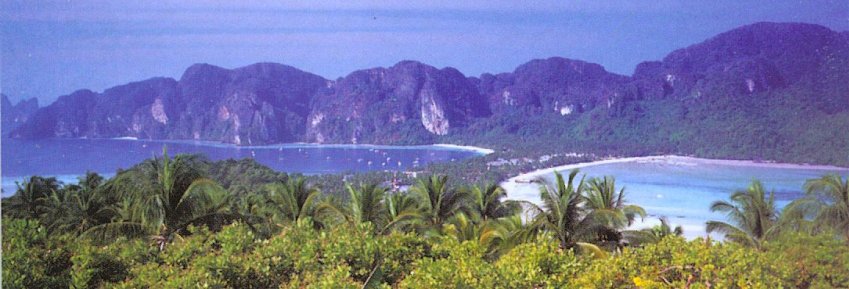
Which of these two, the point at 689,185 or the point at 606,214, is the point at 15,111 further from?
the point at 689,185

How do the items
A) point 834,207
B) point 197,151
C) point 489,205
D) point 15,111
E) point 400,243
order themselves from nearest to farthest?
point 400,243
point 834,207
point 489,205
point 15,111
point 197,151

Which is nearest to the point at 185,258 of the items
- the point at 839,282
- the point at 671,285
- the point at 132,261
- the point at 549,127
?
the point at 132,261

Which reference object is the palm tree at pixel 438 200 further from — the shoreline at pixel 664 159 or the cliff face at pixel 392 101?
the cliff face at pixel 392 101

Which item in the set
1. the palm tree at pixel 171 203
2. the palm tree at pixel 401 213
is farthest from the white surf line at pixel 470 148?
the palm tree at pixel 171 203

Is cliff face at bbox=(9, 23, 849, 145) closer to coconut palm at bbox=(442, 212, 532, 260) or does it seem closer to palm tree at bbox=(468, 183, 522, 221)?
palm tree at bbox=(468, 183, 522, 221)

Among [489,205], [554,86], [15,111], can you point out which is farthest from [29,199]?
[554,86]

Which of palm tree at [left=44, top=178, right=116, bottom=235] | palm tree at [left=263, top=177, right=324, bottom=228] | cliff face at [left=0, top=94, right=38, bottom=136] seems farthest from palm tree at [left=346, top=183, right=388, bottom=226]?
cliff face at [left=0, top=94, right=38, bottom=136]

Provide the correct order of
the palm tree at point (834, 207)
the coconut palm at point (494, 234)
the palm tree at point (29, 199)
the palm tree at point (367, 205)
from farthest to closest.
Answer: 1. the palm tree at point (29, 199)
2. the palm tree at point (367, 205)
3. the palm tree at point (834, 207)
4. the coconut palm at point (494, 234)
